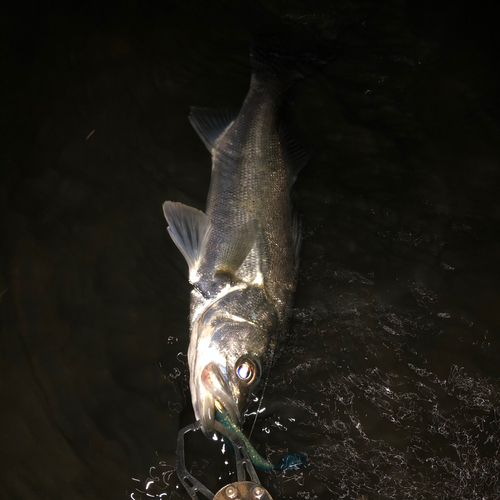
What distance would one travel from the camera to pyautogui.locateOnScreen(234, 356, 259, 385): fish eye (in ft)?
7.42

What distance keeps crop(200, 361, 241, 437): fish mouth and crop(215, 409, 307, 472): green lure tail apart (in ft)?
0.18

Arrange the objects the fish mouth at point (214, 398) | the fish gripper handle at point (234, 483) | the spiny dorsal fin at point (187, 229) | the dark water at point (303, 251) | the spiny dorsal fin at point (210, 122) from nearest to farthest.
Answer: the fish mouth at point (214, 398)
the fish gripper handle at point (234, 483)
the spiny dorsal fin at point (187, 229)
the dark water at point (303, 251)
the spiny dorsal fin at point (210, 122)

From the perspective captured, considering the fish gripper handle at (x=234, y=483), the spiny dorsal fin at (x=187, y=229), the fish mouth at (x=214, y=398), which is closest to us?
the fish mouth at (x=214, y=398)

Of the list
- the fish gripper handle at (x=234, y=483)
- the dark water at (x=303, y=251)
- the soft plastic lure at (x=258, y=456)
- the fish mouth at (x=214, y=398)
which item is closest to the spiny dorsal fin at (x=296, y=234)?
the dark water at (x=303, y=251)

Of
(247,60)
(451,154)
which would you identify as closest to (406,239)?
(451,154)

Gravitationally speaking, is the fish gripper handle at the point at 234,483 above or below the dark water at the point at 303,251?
below

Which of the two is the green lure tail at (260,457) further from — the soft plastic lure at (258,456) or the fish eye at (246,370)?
the fish eye at (246,370)

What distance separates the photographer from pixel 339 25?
308 cm

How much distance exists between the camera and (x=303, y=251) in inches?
119

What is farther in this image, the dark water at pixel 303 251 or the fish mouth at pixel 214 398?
the dark water at pixel 303 251

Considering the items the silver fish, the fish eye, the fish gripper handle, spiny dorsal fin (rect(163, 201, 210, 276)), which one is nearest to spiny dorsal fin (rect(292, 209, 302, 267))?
the silver fish

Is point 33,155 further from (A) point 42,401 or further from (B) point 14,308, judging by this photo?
(A) point 42,401

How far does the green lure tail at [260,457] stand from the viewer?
88.7 inches

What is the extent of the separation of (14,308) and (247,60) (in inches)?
99.2
